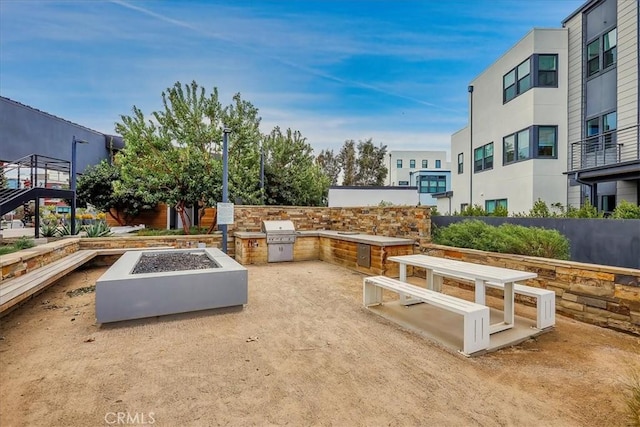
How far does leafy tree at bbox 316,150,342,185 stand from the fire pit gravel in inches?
1078

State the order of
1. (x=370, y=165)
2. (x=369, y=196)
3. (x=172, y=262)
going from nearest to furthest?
(x=172, y=262) → (x=369, y=196) → (x=370, y=165)

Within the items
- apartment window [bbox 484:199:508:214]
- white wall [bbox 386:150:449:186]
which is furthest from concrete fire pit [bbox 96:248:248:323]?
white wall [bbox 386:150:449:186]

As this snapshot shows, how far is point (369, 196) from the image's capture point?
60.7 ft

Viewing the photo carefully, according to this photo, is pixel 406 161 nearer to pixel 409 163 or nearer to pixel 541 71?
pixel 409 163

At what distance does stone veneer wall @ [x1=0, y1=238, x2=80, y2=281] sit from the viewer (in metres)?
4.09

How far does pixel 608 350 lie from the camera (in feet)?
10.5

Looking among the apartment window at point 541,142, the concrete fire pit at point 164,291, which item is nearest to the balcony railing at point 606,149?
the apartment window at point 541,142

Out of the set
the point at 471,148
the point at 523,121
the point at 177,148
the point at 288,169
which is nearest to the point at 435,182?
the point at 471,148

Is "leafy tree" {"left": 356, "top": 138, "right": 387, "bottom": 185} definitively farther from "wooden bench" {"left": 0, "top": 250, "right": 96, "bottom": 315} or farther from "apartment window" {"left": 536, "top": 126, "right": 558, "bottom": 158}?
"wooden bench" {"left": 0, "top": 250, "right": 96, "bottom": 315}

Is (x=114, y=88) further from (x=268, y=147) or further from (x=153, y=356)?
(x=153, y=356)

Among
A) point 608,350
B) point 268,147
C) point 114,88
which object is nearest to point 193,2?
point 114,88

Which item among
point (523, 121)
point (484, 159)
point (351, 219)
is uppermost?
point (523, 121)

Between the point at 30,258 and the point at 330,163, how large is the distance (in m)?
30.2

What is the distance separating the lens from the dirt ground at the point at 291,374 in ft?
7.14
